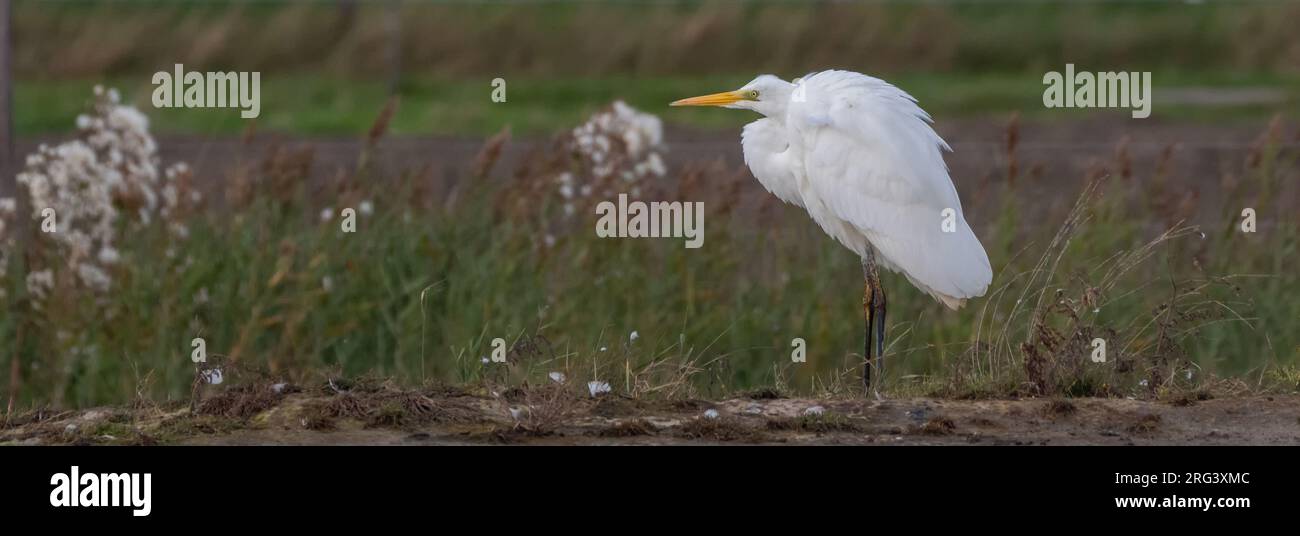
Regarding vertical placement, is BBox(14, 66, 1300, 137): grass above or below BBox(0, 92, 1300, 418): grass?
above

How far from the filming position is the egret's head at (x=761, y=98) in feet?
25.1

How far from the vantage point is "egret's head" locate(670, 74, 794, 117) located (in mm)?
7660

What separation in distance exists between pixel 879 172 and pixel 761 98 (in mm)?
653

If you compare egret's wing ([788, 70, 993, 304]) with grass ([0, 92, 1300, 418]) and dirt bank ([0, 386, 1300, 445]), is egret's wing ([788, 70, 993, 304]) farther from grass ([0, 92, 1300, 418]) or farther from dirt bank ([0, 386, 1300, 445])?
dirt bank ([0, 386, 1300, 445])

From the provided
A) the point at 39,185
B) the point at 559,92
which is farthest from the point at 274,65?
the point at 39,185

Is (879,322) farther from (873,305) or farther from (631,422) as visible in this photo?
(631,422)

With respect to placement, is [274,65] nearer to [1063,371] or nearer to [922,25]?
[922,25]

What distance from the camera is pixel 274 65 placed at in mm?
22906

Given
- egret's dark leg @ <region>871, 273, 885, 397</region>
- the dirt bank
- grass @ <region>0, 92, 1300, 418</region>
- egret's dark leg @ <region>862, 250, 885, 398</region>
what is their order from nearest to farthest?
1. the dirt bank
2. egret's dark leg @ <region>871, 273, 885, 397</region>
3. egret's dark leg @ <region>862, 250, 885, 398</region>
4. grass @ <region>0, 92, 1300, 418</region>

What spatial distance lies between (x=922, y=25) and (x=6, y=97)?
16.4m

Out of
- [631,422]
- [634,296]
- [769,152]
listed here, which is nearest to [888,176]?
[769,152]

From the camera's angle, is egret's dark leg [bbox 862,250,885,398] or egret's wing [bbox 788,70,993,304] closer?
egret's wing [bbox 788,70,993,304]

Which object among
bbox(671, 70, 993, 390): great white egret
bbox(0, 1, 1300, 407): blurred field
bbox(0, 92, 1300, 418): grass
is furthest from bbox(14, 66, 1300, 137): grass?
bbox(671, 70, 993, 390): great white egret

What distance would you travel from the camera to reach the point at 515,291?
28.2 feet
